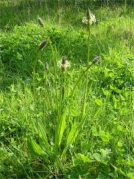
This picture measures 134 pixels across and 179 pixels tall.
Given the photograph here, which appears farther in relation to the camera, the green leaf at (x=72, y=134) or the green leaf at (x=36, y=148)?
the green leaf at (x=72, y=134)

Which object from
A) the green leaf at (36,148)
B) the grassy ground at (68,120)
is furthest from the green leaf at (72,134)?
the green leaf at (36,148)

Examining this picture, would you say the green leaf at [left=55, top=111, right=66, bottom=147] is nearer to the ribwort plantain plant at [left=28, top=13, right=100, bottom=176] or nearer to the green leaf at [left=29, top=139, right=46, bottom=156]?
the ribwort plantain plant at [left=28, top=13, right=100, bottom=176]

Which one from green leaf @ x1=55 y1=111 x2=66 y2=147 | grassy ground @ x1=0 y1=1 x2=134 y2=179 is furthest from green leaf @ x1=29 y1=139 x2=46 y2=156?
green leaf @ x1=55 y1=111 x2=66 y2=147

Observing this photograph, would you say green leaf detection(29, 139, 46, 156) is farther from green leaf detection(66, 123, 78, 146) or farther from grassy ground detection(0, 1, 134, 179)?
green leaf detection(66, 123, 78, 146)

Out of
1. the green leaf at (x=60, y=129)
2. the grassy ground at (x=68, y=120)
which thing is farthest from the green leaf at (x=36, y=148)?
the green leaf at (x=60, y=129)

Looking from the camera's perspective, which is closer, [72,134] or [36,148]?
[36,148]

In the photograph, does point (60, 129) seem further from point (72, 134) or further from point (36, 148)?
point (36, 148)

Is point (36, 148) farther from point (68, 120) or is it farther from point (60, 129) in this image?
point (68, 120)

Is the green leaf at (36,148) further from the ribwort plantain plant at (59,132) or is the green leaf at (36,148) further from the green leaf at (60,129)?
the green leaf at (60,129)

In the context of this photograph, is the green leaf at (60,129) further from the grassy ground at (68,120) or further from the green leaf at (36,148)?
the green leaf at (36,148)

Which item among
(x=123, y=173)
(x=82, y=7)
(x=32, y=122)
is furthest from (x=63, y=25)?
(x=123, y=173)

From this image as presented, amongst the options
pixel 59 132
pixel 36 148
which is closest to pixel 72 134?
pixel 59 132

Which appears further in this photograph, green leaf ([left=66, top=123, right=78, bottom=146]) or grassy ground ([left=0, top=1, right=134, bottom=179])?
green leaf ([left=66, top=123, right=78, bottom=146])

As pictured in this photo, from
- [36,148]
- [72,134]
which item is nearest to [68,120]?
[72,134]
